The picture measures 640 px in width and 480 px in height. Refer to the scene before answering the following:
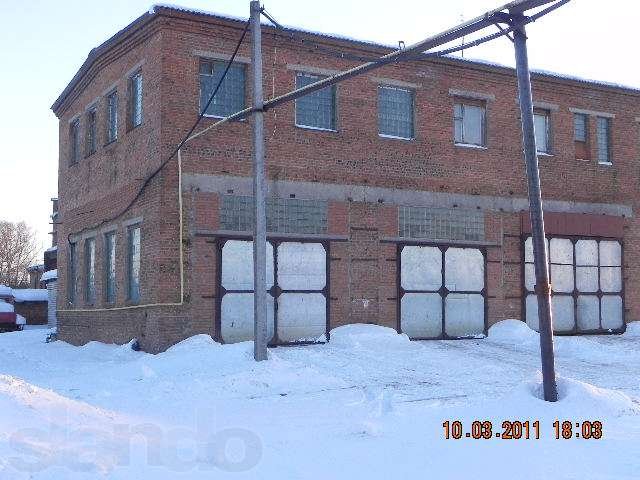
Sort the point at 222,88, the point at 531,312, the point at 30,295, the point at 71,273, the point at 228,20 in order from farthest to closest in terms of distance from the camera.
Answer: the point at 30,295 < the point at 71,273 < the point at 531,312 < the point at 222,88 < the point at 228,20

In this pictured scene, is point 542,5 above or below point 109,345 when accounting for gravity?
above

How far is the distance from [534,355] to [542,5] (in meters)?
9.84

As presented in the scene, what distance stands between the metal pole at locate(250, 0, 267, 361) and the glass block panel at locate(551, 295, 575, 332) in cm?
1047

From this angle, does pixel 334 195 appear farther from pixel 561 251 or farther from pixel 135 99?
pixel 561 251

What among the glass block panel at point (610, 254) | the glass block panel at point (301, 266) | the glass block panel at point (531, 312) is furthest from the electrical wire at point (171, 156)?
the glass block panel at point (610, 254)

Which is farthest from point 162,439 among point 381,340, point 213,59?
point 213,59

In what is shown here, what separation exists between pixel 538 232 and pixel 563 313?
1202cm

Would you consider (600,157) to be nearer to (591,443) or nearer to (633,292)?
(633,292)

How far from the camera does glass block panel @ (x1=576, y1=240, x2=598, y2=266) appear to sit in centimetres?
2159

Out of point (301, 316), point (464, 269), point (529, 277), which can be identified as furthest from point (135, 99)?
point (529, 277)

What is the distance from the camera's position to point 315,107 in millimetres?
18453

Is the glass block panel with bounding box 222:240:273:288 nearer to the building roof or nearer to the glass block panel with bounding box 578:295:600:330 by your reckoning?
the building roof

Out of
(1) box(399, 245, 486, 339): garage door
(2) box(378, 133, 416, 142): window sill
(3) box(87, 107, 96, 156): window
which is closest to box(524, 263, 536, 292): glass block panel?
(1) box(399, 245, 486, 339): garage door

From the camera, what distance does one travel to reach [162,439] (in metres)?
8.52
